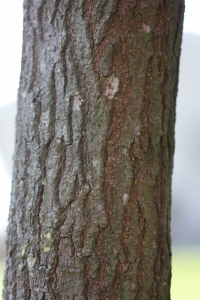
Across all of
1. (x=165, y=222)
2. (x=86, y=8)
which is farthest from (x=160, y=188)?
(x=86, y=8)

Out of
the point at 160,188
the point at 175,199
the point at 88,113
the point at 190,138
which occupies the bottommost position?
the point at 160,188

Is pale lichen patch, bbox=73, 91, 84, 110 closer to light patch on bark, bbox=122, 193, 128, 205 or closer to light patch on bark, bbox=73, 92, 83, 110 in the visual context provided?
light patch on bark, bbox=73, 92, 83, 110

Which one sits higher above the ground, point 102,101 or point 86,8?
point 86,8

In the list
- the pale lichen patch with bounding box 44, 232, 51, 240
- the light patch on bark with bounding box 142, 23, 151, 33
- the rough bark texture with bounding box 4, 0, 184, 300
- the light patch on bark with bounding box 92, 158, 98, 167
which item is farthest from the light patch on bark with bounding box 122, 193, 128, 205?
the light patch on bark with bounding box 142, 23, 151, 33

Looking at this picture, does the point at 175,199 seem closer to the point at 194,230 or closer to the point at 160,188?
the point at 194,230

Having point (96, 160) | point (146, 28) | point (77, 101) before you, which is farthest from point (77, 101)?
point (146, 28)

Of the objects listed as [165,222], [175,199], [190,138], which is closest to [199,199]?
[175,199]

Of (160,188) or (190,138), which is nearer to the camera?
(160,188)
